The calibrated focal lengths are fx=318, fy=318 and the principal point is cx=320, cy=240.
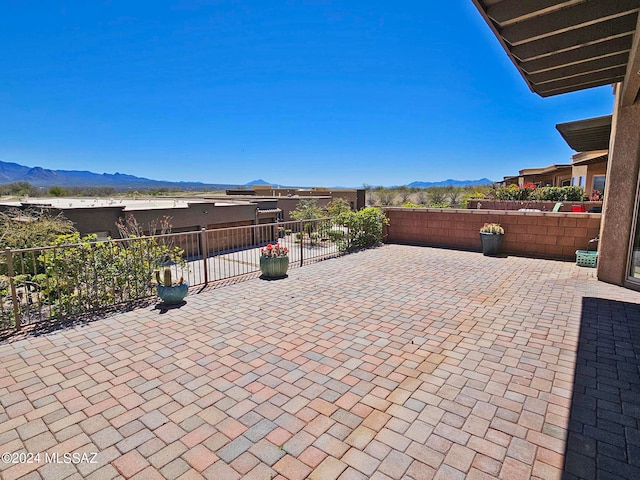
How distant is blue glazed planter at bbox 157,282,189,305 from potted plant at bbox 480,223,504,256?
293 inches

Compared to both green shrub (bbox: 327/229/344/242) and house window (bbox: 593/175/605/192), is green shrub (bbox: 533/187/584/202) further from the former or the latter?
green shrub (bbox: 327/229/344/242)

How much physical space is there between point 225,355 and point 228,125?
5659 centimetres

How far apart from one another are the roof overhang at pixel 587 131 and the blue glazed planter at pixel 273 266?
7210 mm

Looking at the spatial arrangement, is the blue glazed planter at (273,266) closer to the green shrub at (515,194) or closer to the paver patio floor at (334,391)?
the paver patio floor at (334,391)

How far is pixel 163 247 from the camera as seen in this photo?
17.5 feet

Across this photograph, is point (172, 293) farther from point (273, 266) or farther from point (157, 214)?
point (157, 214)

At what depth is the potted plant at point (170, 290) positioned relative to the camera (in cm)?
477

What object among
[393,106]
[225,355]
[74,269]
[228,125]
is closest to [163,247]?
[74,269]

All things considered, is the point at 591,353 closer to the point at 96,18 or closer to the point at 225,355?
the point at 225,355

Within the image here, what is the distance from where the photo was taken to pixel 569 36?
11.8ft

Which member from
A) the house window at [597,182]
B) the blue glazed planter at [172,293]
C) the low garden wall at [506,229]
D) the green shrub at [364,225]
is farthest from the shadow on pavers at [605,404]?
the house window at [597,182]

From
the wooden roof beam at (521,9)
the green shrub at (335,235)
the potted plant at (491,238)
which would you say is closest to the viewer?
the wooden roof beam at (521,9)

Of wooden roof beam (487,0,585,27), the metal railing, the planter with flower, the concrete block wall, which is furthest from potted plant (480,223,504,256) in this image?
the metal railing

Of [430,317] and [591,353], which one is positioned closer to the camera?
[591,353]
